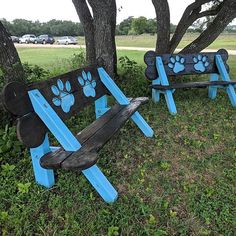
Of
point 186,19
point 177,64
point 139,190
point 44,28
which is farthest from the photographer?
point 44,28

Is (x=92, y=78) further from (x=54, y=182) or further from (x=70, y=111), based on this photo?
(x=54, y=182)

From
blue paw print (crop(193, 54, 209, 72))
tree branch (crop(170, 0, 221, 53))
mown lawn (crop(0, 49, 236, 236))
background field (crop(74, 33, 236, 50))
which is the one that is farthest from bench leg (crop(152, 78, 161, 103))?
background field (crop(74, 33, 236, 50))

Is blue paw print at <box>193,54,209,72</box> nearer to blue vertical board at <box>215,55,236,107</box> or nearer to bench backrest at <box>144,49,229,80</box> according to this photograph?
bench backrest at <box>144,49,229,80</box>

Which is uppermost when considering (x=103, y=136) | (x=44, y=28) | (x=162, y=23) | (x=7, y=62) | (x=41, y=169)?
(x=162, y=23)

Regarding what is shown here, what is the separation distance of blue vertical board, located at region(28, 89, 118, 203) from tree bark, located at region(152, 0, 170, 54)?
4.54m

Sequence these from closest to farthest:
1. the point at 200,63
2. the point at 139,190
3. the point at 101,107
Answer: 1. the point at 139,190
2. the point at 101,107
3. the point at 200,63

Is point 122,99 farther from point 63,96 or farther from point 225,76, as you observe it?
point 225,76

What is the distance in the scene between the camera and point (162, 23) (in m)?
Answer: 6.46

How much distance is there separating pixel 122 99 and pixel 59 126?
4.92 ft

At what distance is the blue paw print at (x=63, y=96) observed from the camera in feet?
9.65

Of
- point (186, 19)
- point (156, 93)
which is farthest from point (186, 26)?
point (156, 93)

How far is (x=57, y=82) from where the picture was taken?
3023mm

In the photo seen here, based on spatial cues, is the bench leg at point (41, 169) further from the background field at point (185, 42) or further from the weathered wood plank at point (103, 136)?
the background field at point (185, 42)

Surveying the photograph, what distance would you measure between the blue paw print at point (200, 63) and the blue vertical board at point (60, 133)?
3.85 meters
